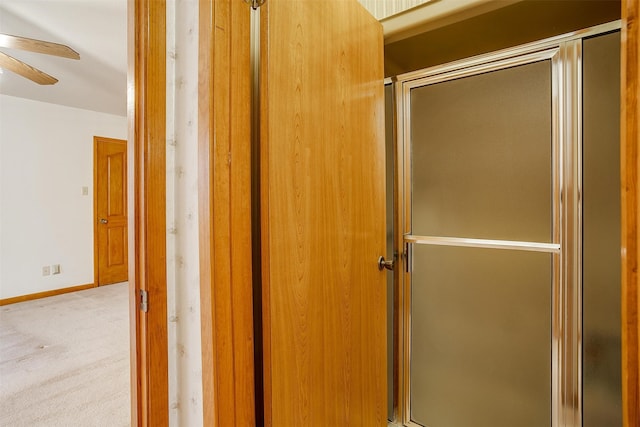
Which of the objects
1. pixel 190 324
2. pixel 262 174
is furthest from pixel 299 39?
pixel 190 324

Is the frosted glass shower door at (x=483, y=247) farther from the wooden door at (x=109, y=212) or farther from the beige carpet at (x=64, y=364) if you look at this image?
the wooden door at (x=109, y=212)

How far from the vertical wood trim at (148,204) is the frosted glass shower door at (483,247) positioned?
3.79 feet

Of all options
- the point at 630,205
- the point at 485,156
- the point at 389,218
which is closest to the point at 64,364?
the point at 389,218

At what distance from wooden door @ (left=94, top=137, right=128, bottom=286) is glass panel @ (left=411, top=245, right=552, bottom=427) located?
14.8 ft

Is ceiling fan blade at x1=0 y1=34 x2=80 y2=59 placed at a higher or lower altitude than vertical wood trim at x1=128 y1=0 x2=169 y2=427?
higher

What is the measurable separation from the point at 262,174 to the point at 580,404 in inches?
59.3

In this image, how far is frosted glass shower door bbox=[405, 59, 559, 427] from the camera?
137 cm

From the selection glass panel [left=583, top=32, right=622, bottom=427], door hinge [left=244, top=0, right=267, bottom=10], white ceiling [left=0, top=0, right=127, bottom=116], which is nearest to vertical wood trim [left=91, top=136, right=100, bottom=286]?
white ceiling [left=0, top=0, right=127, bottom=116]

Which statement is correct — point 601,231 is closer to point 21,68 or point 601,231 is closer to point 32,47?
point 32,47

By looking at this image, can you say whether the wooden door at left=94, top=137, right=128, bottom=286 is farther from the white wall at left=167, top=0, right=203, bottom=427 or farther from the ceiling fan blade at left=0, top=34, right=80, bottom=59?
the white wall at left=167, top=0, right=203, bottom=427

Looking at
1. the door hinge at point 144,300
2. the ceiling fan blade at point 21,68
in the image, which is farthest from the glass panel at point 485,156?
the ceiling fan blade at point 21,68

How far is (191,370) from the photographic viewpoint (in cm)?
102

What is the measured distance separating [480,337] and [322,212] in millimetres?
982

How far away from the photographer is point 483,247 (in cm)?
148
